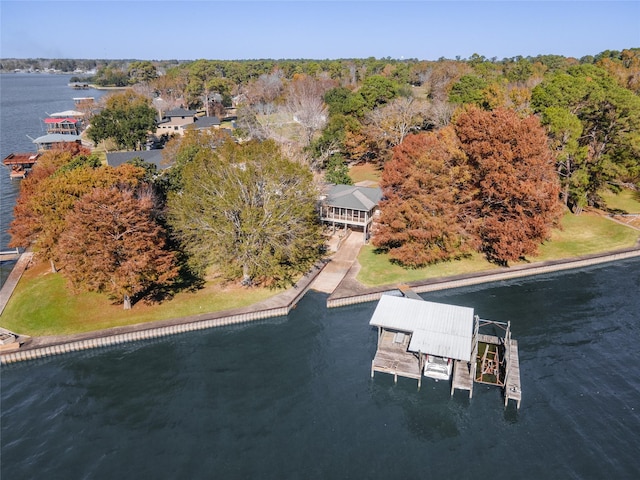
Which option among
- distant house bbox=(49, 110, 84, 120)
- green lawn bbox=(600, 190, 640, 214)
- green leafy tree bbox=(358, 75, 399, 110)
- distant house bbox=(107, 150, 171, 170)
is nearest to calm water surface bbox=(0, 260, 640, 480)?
green lawn bbox=(600, 190, 640, 214)

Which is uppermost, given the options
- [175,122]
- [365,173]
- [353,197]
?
[175,122]

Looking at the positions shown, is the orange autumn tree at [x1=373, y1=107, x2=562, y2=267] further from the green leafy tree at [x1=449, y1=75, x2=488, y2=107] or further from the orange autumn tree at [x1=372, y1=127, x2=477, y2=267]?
the green leafy tree at [x1=449, y1=75, x2=488, y2=107]

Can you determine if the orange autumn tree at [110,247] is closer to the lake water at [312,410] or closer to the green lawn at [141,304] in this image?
the green lawn at [141,304]

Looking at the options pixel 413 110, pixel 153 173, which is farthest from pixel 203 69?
pixel 153 173

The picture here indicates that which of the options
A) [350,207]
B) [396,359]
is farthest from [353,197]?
[396,359]

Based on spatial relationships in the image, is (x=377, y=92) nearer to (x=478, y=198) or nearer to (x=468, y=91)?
(x=468, y=91)

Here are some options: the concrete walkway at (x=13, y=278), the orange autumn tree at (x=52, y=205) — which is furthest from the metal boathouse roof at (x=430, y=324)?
the concrete walkway at (x=13, y=278)
